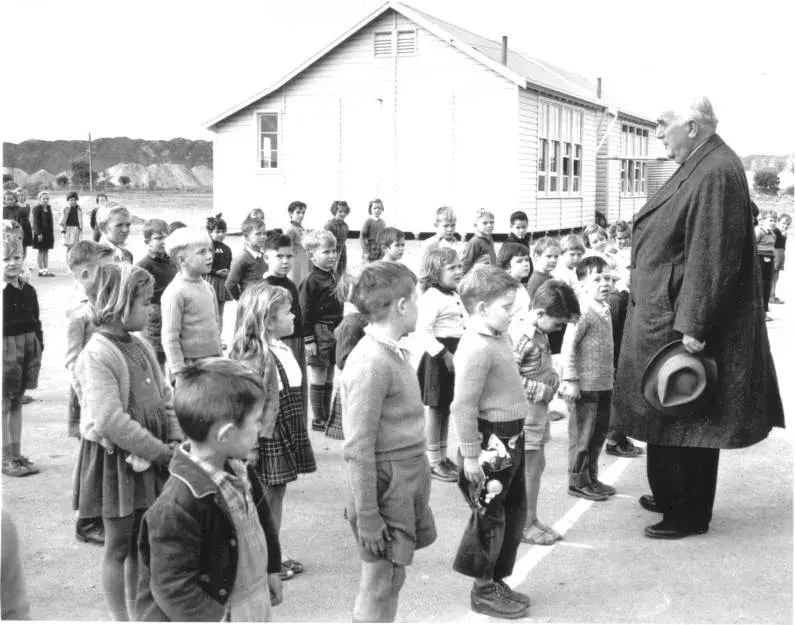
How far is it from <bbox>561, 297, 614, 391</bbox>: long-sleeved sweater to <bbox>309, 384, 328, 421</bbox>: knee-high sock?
7.80 ft

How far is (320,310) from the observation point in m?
→ 7.20

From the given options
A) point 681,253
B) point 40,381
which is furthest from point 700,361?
point 40,381

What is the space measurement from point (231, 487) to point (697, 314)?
2.94 metres

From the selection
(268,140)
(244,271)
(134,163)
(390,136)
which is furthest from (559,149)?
(134,163)

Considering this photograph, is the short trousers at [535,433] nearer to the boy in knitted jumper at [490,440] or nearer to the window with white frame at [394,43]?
the boy in knitted jumper at [490,440]

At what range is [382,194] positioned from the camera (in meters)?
26.2

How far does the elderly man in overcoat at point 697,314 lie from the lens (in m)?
4.82

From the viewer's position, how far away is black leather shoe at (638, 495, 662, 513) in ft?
18.2

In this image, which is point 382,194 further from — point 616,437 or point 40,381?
point 616,437

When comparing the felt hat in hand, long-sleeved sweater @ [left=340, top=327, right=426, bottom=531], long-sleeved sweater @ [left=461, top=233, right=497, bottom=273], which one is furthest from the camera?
long-sleeved sweater @ [left=461, top=233, right=497, bottom=273]

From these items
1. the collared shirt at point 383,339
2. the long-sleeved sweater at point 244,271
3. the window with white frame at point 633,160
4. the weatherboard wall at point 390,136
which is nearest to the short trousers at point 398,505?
the collared shirt at point 383,339

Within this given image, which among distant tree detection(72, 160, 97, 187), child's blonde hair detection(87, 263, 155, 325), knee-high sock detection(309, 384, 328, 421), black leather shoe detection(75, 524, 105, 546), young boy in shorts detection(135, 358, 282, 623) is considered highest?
distant tree detection(72, 160, 97, 187)

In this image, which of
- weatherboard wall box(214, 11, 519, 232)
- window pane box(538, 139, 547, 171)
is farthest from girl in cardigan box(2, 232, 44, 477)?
window pane box(538, 139, 547, 171)

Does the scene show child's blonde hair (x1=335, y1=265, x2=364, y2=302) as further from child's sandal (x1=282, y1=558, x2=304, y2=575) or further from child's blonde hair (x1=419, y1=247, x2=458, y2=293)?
child's sandal (x1=282, y1=558, x2=304, y2=575)
